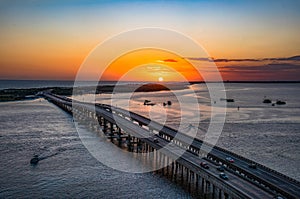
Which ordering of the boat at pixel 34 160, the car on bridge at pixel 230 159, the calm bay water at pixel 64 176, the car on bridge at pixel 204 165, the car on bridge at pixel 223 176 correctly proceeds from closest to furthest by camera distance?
the car on bridge at pixel 223 176, the car on bridge at pixel 204 165, the calm bay water at pixel 64 176, the car on bridge at pixel 230 159, the boat at pixel 34 160

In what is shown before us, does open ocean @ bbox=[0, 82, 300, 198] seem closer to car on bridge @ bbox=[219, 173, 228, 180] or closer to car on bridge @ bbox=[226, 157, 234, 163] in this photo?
car on bridge @ bbox=[219, 173, 228, 180]

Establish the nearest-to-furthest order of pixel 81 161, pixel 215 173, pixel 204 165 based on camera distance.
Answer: pixel 215 173, pixel 204 165, pixel 81 161

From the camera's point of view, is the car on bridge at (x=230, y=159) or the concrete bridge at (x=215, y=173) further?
the car on bridge at (x=230, y=159)

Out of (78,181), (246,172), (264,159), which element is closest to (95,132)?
(78,181)

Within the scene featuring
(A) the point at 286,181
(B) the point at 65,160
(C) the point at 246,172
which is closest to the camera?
(A) the point at 286,181

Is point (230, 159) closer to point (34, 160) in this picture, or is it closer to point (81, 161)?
point (81, 161)

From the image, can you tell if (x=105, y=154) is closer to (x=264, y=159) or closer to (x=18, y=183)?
(x=18, y=183)

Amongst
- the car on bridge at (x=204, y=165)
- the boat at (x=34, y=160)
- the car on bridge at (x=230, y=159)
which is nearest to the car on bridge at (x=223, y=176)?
the car on bridge at (x=204, y=165)

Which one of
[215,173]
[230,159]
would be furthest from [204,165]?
[230,159]

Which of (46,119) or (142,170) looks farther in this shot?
(46,119)

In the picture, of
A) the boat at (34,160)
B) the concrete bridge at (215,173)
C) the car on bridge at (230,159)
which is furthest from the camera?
the boat at (34,160)

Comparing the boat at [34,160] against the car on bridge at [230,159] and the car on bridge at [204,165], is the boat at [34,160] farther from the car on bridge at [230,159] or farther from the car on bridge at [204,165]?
the car on bridge at [230,159]
